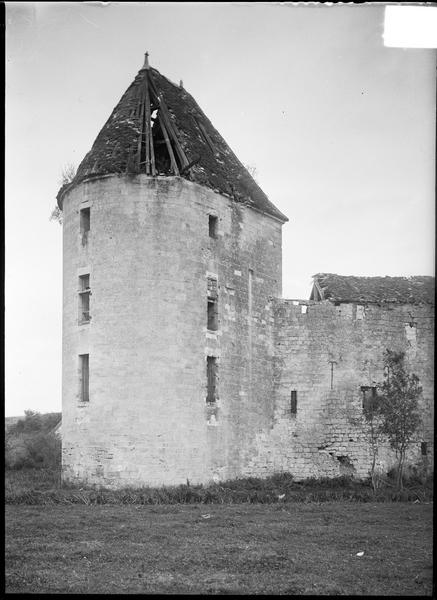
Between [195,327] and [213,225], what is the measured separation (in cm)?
339

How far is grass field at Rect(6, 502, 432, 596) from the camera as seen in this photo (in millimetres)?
11867

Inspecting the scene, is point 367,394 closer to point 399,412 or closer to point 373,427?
point 373,427

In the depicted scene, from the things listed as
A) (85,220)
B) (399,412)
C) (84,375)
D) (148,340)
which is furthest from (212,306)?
(399,412)

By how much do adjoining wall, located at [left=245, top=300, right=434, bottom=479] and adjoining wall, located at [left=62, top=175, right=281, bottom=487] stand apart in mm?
2598

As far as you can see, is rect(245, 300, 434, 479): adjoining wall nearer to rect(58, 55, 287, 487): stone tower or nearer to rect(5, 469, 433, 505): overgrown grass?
rect(5, 469, 433, 505): overgrown grass

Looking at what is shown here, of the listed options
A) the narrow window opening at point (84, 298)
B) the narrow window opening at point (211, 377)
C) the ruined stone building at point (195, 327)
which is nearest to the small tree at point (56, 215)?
the ruined stone building at point (195, 327)

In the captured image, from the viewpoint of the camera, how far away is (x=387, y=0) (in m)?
10.4

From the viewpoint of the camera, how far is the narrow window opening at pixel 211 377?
2344 centimetres

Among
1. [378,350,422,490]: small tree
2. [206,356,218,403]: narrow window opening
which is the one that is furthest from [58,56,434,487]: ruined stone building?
[378,350,422,490]: small tree

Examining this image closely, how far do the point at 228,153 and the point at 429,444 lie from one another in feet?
39.0

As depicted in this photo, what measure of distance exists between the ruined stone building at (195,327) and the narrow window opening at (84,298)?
4 centimetres

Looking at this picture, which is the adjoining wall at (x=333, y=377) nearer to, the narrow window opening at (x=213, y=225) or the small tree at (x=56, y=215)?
the narrow window opening at (x=213, y=225)

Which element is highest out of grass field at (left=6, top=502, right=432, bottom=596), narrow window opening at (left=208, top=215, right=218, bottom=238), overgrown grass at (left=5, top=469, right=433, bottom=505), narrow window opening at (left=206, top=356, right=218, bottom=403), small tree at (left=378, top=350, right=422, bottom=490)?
narrow window opening at (left=208, top=215, right=218, bottom=238)

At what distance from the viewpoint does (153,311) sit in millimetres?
22016
